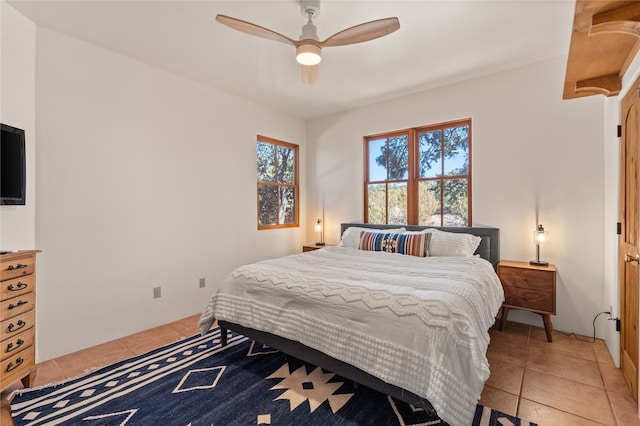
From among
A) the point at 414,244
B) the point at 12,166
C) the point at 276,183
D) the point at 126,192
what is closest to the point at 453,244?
the point at 414,244

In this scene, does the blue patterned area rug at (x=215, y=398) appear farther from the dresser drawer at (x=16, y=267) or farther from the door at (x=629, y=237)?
the door at (x=629, y=237)

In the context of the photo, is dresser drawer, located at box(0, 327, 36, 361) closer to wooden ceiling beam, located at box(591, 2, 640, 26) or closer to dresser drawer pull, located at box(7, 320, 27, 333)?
dresser drawer pull, located at box(7, 320, 27, 333)

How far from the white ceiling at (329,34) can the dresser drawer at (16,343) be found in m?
2.39

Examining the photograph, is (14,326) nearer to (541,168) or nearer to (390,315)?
(390,315)

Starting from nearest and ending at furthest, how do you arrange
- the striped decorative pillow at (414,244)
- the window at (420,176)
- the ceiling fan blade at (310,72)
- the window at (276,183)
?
the ceiling fan blade at (310,72)
the striped decorative pillow at (414,244)
the window at (420,176)
the window at (276,183)

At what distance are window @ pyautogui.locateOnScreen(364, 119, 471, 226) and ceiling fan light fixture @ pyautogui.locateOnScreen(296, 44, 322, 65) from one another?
2276 millimetres

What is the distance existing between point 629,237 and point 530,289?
100 centimetres

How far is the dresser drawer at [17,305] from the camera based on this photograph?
194 centimetres

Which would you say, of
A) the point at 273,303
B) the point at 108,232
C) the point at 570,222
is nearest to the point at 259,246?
the point at 108,232

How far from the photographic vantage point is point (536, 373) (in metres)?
2.34

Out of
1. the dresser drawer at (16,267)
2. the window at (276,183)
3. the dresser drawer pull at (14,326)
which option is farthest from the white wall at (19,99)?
the window at (276,183)

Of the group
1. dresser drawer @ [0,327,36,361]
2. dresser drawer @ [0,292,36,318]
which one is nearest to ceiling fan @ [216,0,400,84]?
dresser drawer @ [0,292,36,318]

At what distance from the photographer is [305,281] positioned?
2.22 meters

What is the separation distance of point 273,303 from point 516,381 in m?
1.86
